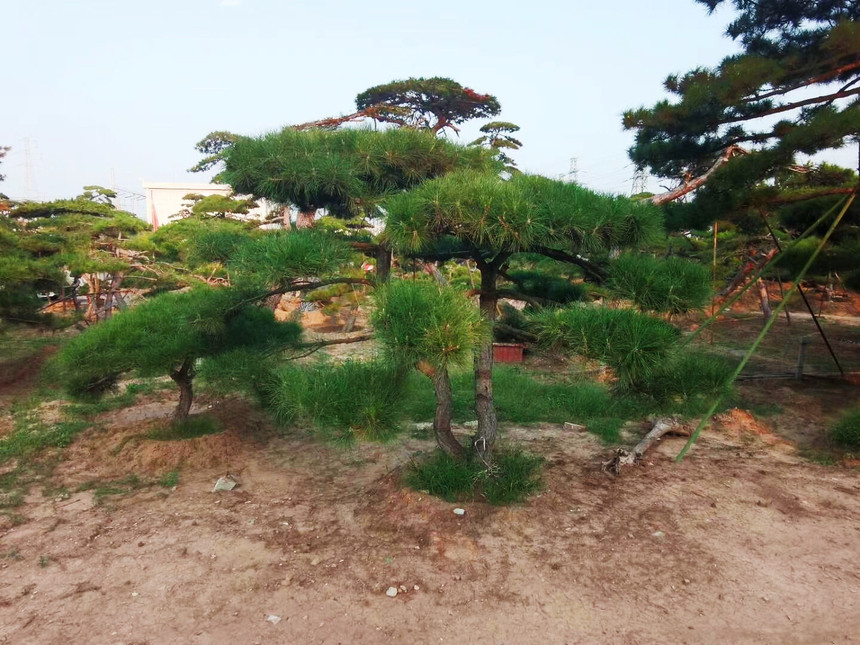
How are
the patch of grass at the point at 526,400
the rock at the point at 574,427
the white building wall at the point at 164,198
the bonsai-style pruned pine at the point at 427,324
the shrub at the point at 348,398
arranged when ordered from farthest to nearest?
the white building wall at the point at 164,198 < the patch of grass at the point at 526,400 < the rock at the point at 574,427 < the shrub at the point at 348,398 < the bonsai-style pruned pine at the point at 427,324

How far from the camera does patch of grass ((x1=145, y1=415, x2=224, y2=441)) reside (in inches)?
205

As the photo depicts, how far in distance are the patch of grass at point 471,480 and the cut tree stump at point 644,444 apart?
95 cm

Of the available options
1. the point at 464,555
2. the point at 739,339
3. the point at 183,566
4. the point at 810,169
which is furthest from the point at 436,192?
the point at 739,339

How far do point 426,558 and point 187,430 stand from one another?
310cm

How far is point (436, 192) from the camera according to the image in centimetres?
288

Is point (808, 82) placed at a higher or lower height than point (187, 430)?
higher

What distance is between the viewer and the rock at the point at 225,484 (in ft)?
14.1

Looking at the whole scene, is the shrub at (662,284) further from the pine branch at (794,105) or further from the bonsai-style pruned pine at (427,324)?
the pine branch at (794,105)

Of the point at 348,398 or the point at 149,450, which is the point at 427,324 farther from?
the point at 149,450

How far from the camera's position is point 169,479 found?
4445 mm

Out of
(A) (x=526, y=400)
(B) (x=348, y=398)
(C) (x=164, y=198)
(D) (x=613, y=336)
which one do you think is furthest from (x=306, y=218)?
(C) (x=164, y=198)

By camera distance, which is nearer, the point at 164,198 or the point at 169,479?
the point at 169,479

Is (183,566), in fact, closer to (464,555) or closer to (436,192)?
(464,555)

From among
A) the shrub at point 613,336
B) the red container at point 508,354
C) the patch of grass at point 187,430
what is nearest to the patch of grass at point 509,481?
the shrub at point 613,336
